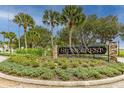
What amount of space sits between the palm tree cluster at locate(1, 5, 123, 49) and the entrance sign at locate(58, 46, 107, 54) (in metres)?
0.43

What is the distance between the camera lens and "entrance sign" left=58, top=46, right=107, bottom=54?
40.6ft

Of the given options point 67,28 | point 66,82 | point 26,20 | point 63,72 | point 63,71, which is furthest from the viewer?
point 67,28

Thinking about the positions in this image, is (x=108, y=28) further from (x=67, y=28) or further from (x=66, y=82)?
(x=66, y=82)

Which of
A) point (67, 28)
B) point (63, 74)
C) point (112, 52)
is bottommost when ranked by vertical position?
point (63, 74)

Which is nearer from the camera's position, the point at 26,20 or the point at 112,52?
the point at 112,52

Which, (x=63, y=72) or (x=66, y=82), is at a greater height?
(x=63, y=72)

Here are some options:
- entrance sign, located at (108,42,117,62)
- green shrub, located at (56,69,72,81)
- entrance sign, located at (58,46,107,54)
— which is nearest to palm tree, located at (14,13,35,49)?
entrance sign, located at (58,46,107,54)

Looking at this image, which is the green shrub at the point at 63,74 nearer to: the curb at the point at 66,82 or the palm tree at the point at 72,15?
the curb at the point at 66,82

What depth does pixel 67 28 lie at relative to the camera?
1739cm

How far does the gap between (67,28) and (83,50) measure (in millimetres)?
5020

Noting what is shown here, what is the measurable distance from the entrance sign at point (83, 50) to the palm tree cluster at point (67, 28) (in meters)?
0.43

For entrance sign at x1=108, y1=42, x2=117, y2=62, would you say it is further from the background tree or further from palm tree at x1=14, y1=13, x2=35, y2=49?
the background tree

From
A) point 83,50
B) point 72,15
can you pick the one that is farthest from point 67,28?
point 83,50
